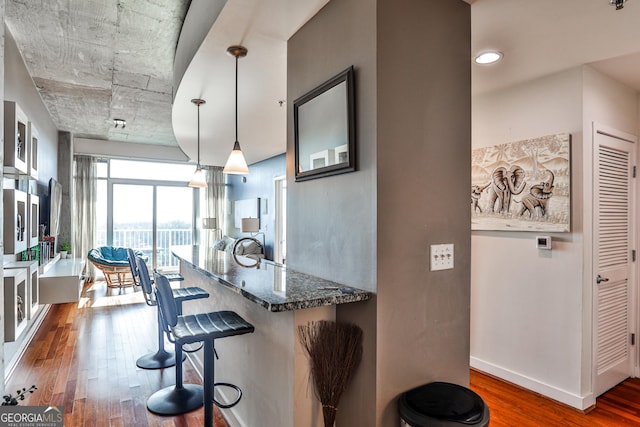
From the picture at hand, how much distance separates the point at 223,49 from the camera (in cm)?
236

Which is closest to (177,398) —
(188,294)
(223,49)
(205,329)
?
(188,294)

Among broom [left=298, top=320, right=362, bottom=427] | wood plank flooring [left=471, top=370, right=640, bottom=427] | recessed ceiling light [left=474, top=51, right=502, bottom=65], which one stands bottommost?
wood plank flooring [left=471, top=370, right=640, bottom=427]

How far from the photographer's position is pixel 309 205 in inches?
79.2

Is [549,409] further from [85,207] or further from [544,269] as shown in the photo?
[85,207]

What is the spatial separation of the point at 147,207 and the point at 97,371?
5622 mm

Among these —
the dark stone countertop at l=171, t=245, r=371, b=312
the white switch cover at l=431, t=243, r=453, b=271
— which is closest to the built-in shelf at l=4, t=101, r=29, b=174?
the dark stone countertop at l=171, t=245, r=371, b=312

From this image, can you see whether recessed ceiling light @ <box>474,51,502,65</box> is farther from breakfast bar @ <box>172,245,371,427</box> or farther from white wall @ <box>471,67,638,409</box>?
breakfast bar @ <box>172,245,371,427</box>

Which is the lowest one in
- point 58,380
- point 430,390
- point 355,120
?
point 58,380

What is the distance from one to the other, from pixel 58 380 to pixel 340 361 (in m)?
2.69

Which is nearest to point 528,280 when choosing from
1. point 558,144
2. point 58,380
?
point 558,144

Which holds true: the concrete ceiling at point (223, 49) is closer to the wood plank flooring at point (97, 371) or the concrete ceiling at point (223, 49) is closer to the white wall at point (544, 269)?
the white wall at point (544, 269)

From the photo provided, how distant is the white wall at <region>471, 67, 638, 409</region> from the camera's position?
8.49ft

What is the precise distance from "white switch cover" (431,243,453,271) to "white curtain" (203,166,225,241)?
7.54 metres

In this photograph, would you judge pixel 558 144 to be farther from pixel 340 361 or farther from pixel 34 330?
pixel 34 330
